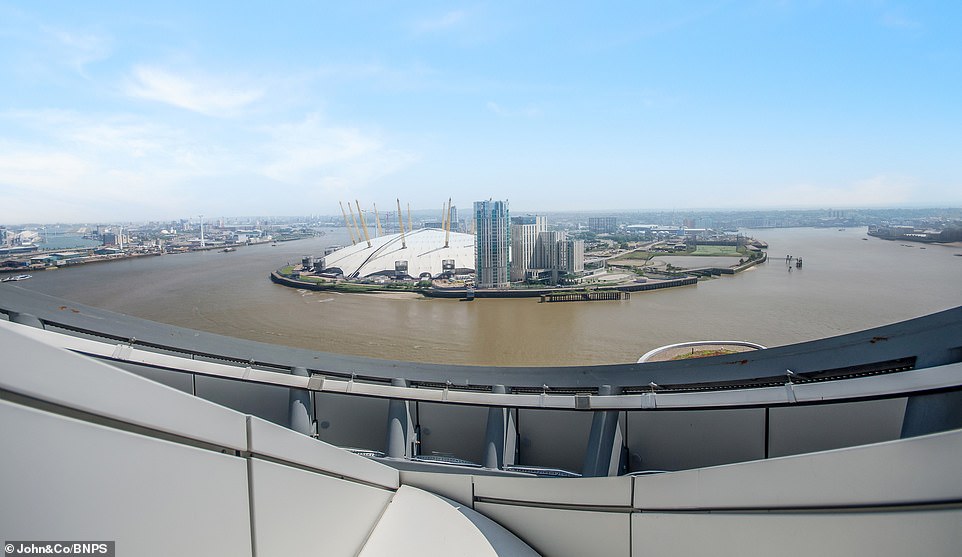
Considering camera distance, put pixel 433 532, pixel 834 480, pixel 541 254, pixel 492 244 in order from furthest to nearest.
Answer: pixel 541 254 → pixel 492 244 → pixel 433 532 → pixel 834 480

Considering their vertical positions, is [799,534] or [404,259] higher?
[799,534]

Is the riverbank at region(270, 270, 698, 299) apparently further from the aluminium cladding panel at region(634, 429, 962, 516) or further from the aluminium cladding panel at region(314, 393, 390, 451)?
the aluminium cladding panel at region(634, 429, 962, 516)

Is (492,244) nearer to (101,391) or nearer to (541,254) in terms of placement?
(541,254)

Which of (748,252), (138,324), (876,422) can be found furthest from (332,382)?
(748,252)

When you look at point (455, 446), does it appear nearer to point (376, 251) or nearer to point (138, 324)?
point (138, 324)

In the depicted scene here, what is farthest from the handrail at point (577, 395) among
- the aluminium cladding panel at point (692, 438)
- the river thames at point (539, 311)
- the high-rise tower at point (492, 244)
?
the high-rise tower at point (492, 244)

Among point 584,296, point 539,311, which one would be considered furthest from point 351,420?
point 584,296
